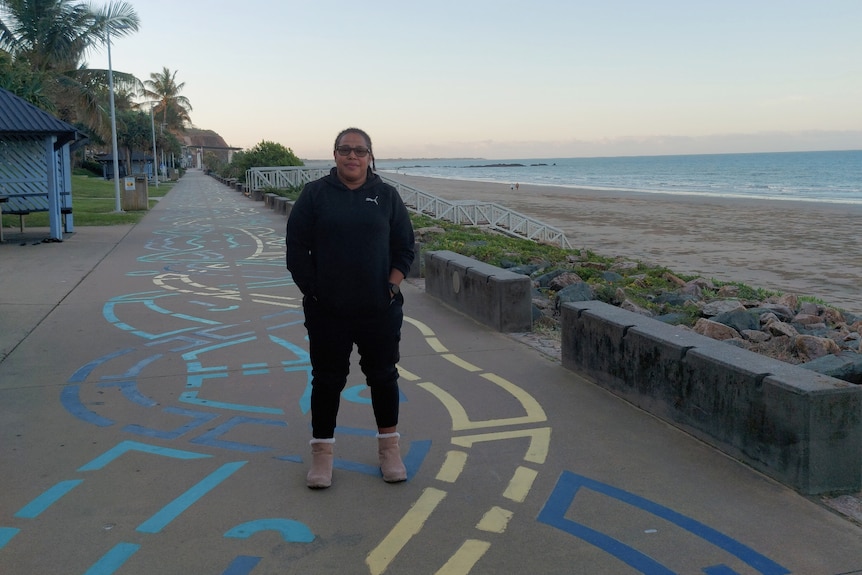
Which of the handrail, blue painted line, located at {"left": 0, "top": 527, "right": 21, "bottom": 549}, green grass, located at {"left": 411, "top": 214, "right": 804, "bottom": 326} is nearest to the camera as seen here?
blue painted line, located at {"left": 0, "top": 527, "right": 21, "bottom": 549}

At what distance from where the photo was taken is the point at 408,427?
5.19 m

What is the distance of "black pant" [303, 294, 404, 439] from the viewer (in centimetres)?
425

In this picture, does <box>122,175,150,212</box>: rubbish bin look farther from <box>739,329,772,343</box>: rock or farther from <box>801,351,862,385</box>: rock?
<box>801,351,862,385</box>: rock

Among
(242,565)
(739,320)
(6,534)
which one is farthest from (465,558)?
(739,320)

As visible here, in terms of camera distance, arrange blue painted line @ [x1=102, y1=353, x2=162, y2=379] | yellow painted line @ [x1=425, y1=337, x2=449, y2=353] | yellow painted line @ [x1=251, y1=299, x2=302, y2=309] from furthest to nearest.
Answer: yellow painted line @ [x1=251, y1=299, x2=302, y2=309] < yellow painted line @ [x1=425, y1=337, x2=449, y2=353] < blue painted line @ [x1=102, y1=353, x2=162, y2=379]

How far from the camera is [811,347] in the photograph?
6973mm

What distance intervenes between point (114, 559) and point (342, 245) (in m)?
1.77

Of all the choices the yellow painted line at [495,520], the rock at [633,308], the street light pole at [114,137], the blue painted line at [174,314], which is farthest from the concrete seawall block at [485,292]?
the street light pole at [114,137]

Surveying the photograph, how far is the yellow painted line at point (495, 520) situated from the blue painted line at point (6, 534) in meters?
2.13

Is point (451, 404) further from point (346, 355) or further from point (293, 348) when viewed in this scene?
point (293, 348)

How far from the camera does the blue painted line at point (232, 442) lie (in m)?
4.84

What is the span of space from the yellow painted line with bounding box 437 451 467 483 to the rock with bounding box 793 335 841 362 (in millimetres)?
3745

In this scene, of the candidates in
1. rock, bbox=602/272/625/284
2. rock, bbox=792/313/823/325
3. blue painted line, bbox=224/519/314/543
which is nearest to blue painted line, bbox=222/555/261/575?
blue painted line, bbox=224/519/314/543

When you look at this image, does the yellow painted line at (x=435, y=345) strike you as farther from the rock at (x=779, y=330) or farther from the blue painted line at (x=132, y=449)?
the rock at (x=779, y=330)
